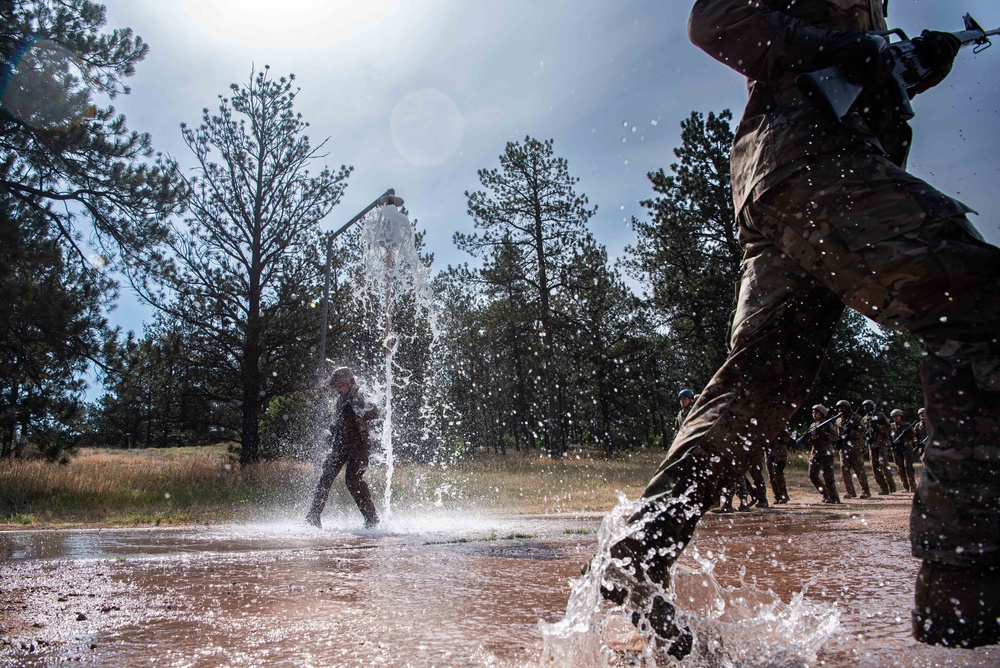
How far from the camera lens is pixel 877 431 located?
52.4 ft

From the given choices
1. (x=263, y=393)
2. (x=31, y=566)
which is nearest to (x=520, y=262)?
(x=263, y=393)

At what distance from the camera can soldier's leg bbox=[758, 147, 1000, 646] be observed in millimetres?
1278

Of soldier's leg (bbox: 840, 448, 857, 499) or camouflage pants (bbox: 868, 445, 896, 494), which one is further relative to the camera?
camouflage pants (bbox: 868, 445, 896, 494)

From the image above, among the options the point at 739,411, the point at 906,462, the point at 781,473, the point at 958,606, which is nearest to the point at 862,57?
the point at 739,411

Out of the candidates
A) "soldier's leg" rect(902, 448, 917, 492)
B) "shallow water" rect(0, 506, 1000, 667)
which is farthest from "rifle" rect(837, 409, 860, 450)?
"shallow water" rect(0, 506, 1000, 667)

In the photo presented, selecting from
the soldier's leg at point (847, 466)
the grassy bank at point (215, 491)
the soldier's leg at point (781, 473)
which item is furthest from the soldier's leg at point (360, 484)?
the soldier's leg at point (847, 466)

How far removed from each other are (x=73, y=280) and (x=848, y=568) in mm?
14672

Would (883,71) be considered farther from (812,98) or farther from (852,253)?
(852,253)

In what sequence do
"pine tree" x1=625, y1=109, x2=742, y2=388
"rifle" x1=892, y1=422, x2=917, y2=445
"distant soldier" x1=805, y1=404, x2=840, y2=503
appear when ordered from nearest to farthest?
"distant soldier" x1=805, y1=404, x2=840, y2=503 → "rifle" x1=892, y1=422, x2=917, y2=445 → "pine tree" x1=625, y1=109, x2=742, y2=388

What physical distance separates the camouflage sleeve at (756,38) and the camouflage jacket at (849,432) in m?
14.7

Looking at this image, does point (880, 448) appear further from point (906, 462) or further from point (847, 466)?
point (906, 462)

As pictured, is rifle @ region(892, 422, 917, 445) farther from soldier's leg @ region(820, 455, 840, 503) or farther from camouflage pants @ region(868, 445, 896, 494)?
soldier's leg @ region(820, 455, 840, 503)

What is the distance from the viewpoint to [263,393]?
19.2 m

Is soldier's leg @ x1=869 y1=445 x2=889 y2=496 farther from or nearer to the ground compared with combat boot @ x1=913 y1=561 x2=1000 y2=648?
nearer to the ground
